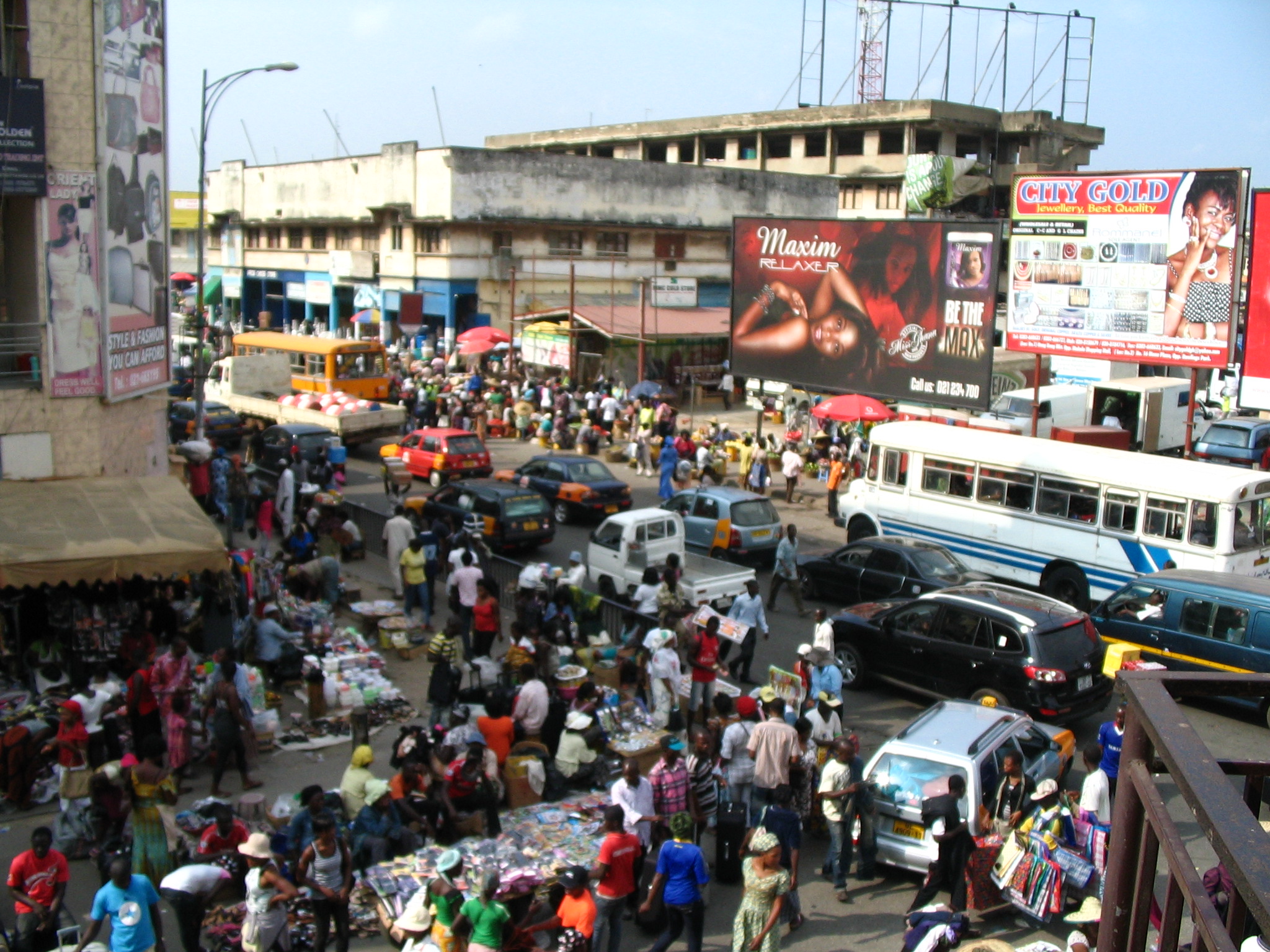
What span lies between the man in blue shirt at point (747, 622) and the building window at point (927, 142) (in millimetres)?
52007

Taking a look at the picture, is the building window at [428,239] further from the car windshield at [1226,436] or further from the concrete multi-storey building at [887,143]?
the car windshield at [1226,436]

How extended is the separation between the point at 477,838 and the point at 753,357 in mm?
21314

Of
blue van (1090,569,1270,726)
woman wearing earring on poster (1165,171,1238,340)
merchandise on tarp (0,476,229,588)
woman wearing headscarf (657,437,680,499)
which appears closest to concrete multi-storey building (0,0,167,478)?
merchandise on tarp (0,476,229,588)

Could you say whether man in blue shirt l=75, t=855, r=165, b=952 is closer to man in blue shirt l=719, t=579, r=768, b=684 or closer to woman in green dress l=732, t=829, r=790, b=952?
woman in green dress l=732, t=829, r=790, b=952

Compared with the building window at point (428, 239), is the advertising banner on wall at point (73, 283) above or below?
below

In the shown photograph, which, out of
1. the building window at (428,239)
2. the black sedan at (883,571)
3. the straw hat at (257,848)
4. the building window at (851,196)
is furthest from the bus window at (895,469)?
the building window at (851,196)

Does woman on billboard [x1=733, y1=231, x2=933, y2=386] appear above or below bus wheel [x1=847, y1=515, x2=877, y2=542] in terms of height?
above

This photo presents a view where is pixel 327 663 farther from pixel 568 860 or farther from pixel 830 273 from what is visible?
pixel 830 273

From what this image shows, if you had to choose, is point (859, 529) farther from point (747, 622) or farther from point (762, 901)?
point (762, 901)

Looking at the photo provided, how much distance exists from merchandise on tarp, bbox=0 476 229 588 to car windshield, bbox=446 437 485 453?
39.5 feet

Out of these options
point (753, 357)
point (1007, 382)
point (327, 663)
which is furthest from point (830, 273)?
point (327, 663)

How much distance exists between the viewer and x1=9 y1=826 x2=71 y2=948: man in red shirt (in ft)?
25.4

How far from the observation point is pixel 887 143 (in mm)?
62375

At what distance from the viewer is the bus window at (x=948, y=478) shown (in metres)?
19.8
